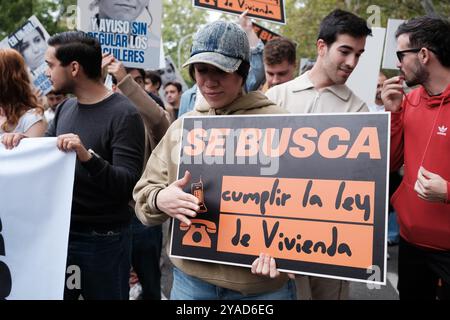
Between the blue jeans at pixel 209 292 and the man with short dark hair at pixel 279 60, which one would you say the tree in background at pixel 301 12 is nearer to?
the man with short dark hair at pixel 279 60

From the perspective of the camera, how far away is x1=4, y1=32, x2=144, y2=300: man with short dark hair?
9.04 feet

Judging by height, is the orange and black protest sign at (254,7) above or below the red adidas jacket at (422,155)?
above

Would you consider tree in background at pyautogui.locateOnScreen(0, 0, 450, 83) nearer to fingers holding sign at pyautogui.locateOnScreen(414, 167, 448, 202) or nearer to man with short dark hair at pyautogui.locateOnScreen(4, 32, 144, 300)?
man with short dark hair at pyautogui.locateOnScreen(4, 32, 144, 300)

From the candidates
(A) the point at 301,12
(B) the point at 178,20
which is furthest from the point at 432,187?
(B) the point at 178,20

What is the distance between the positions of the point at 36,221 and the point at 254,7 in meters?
2.78

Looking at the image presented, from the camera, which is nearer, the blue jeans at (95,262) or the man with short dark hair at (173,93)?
the blue jeans at (95,262)

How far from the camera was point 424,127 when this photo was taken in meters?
2.59

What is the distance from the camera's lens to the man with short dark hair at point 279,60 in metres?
3.91

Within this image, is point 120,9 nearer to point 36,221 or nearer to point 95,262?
point 36,221

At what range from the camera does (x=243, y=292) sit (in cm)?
212

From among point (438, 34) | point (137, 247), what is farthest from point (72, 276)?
point (438, 34)

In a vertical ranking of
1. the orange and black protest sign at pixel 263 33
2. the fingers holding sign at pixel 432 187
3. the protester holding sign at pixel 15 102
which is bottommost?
the fingers holding sign at pixel 432 187

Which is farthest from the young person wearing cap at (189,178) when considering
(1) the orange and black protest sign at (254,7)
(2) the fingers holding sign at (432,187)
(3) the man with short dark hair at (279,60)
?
(1) the orange and black protest sign at (254,7)

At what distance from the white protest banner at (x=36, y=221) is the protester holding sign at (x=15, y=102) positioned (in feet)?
1.27
